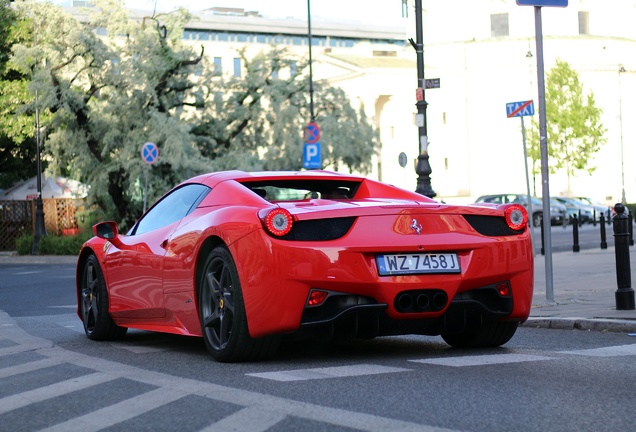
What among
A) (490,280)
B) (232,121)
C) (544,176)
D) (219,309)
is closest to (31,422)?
(219,309)

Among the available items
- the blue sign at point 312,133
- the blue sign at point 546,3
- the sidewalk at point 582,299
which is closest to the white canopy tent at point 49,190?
the blue sign at point 312,133

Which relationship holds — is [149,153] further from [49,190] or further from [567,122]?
[567,122]

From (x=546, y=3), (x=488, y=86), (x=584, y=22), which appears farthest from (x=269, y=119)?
(x=584, y=22)

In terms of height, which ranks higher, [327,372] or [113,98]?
[113,98]

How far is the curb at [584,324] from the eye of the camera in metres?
9.28

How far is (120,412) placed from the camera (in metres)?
5.70

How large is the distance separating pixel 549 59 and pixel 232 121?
166 ft

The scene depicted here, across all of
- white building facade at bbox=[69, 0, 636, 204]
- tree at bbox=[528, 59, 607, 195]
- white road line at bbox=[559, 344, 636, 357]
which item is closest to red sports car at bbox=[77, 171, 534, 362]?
white road line at bbox=[559, 344, 636, 357]

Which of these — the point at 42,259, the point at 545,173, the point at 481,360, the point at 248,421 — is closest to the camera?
the point at 248,421

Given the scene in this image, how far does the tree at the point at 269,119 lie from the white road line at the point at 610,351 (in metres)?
32.6

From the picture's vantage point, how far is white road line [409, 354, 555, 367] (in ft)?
23.3

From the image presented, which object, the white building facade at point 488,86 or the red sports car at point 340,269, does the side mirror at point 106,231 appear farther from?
the white building facade at point 488,86

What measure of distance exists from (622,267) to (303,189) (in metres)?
3.75

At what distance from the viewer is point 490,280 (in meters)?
7.45
